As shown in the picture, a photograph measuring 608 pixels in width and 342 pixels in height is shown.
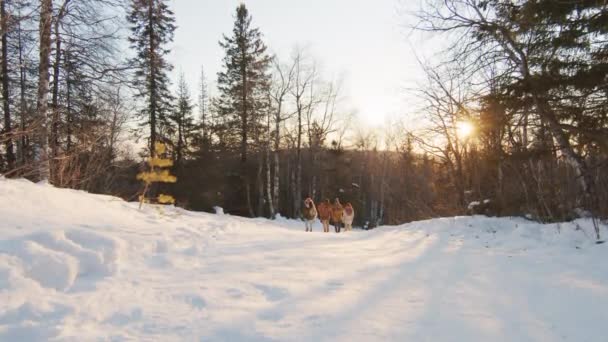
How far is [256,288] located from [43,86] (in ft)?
27.7

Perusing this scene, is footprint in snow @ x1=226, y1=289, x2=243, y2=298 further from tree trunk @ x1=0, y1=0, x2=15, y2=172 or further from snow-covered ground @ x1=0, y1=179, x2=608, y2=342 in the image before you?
tree trunk @ x1=0, y1=0, x2=15, y2=172

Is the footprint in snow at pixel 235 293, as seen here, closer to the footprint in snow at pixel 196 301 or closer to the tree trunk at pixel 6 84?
the footprint in snow at pixel 196 301

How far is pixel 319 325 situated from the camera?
117 inches

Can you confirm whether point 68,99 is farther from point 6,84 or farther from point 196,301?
point 196,301

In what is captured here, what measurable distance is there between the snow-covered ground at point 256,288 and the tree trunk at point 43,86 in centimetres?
206

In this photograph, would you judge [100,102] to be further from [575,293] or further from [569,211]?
[569,211]

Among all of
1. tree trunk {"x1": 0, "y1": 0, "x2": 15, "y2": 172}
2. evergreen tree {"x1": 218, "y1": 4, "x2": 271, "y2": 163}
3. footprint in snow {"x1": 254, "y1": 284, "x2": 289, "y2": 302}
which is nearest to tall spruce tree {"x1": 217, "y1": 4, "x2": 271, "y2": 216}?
evergreen tree {"x1": 218, "y1": 4, "x2": 271, "y2": 163}

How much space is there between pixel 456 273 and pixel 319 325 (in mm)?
2976

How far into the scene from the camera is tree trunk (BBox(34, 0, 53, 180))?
7.67 metres

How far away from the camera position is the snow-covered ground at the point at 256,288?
2.84 m

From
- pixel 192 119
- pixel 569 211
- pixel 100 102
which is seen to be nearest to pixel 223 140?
pixel 192 119

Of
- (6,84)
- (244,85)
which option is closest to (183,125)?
(244,85)

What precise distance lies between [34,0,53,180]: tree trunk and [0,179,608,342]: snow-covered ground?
2061mm

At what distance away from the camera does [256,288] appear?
3883 millimetres
